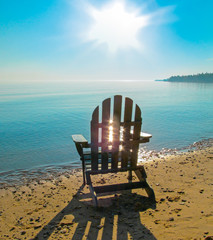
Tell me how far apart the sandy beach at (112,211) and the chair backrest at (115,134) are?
961mm

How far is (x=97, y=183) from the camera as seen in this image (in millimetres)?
5512

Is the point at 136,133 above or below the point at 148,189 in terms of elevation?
above

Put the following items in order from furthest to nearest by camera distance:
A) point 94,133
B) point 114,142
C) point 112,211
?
point 114,142, point 94,133, point 112,211

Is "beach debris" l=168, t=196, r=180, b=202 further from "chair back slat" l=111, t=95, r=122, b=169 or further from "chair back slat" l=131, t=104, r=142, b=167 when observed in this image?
"chair back slat" l=111, t=95, r=122, b=169

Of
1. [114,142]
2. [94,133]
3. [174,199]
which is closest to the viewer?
[94,133]

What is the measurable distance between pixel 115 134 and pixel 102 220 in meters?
1.79

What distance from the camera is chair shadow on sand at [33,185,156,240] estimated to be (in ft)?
10.3

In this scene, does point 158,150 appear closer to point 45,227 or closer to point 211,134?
point 211,134

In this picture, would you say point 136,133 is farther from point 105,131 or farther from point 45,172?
point 45,172

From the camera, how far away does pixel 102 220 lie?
11.7ft

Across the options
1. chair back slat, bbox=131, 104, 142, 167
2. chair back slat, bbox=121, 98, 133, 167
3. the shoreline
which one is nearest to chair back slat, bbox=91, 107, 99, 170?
chair back slat, bbox=121, 98, 133, 167

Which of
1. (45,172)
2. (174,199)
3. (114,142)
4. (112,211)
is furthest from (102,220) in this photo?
(45,172)

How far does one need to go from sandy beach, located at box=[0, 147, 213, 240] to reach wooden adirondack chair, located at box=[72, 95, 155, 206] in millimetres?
402

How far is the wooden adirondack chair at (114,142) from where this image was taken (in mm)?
4184
